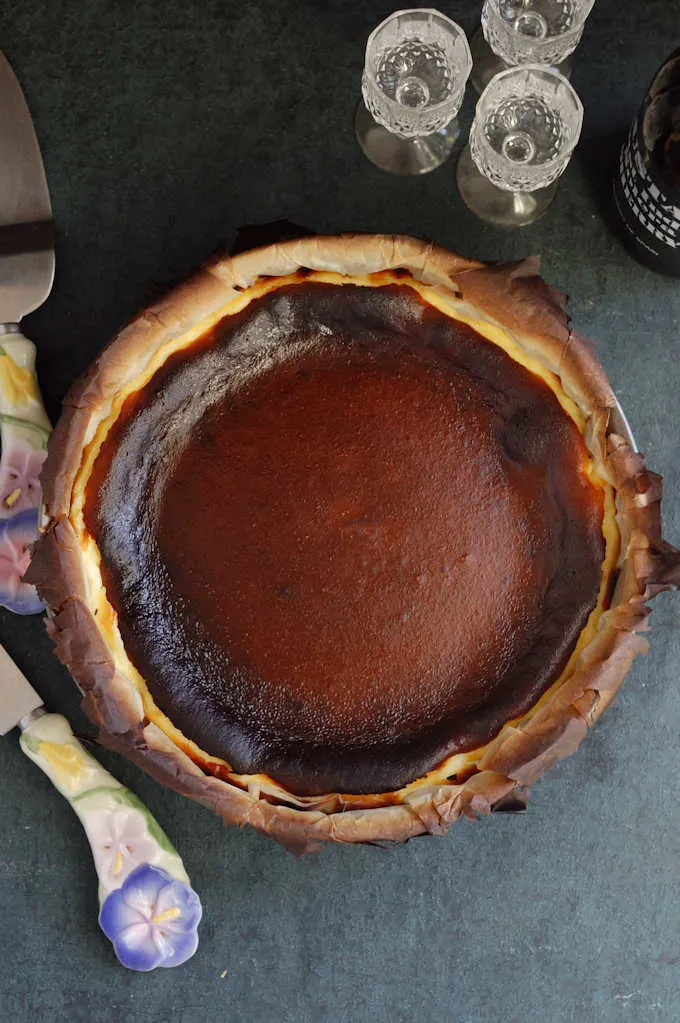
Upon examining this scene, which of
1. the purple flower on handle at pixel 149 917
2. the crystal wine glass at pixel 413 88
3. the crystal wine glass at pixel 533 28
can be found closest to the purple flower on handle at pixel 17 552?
the purple flower on handle at pixel 149 917

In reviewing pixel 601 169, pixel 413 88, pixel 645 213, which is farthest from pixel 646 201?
pixel 413 88

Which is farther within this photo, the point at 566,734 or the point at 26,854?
the point at 26,854

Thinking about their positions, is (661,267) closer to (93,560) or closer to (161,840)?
(93,560)

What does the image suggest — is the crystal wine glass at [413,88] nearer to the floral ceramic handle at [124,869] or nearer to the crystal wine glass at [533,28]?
the crystal wine glass at [533,28]

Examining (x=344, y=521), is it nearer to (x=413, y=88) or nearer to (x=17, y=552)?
(x=17, y=552)

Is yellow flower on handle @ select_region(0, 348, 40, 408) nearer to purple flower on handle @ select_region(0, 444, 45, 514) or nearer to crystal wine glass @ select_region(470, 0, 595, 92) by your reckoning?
purple flower on handle @ select_region(0, 444, 45, 514)

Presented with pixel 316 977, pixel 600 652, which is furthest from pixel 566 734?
pixel 316 977
